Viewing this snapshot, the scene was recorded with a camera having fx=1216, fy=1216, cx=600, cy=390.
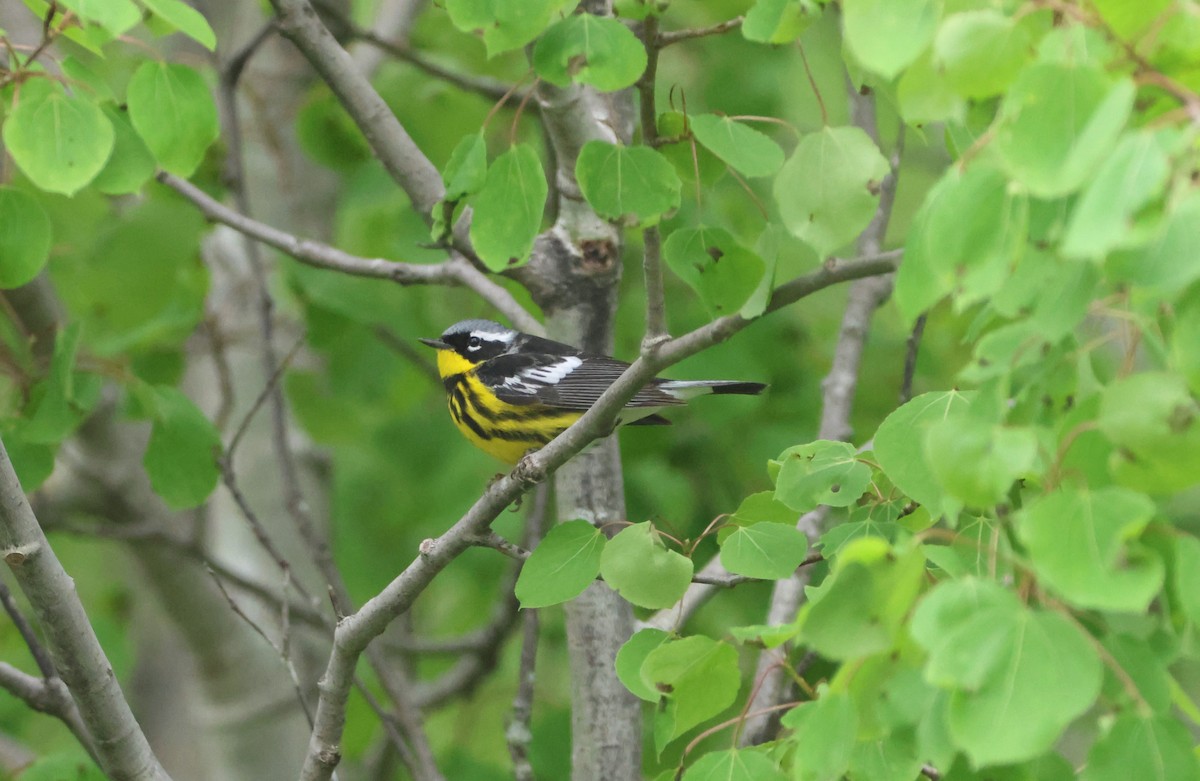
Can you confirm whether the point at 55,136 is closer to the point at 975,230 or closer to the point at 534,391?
the point at 534,391

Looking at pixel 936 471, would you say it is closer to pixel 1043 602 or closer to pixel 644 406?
pixel 1043 602

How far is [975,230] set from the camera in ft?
3.93

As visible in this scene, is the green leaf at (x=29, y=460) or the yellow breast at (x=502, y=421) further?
the yellow breast at (x=502, y=421)

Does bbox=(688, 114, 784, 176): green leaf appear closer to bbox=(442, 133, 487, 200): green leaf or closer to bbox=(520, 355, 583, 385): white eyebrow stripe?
bbox=(442, 133, 487, 200): green leaf

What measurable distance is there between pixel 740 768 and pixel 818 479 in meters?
0.45

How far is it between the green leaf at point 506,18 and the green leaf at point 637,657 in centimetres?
88

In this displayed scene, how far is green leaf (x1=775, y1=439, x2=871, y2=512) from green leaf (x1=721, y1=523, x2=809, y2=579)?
0.05 m

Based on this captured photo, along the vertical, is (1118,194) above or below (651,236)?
above

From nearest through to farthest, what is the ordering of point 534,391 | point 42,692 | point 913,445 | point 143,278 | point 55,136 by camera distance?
point 913,445
point 55,136
point 42,692
point 534,391
point 143,278

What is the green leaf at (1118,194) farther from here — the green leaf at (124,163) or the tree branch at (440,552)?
the green leaf at (124,163)

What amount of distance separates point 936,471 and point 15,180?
3313 mm

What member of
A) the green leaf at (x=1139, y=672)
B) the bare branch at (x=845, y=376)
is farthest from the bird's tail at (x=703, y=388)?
the green leaf at (x=1139, y=672)

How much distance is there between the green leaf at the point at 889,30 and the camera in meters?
1.23

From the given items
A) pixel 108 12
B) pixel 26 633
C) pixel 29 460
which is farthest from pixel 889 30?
pixel 29 460
